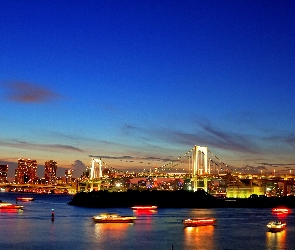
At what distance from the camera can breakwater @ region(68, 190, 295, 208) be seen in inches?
3219

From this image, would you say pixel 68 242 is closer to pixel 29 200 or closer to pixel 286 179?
pixel 286 179

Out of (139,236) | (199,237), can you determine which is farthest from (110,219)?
(199,237)

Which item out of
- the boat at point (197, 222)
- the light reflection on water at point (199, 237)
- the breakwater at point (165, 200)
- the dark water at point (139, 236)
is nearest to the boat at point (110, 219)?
the dark water at point (139, 236)

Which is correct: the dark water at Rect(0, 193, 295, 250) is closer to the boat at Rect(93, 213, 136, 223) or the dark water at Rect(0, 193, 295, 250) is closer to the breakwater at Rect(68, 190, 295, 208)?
the boat at Rect(93, 213, 136, 223)

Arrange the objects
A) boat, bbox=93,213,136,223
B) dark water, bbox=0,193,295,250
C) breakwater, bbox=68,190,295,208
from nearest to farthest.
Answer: dark water, bbox=0,193,295,250, boat, bbox=93,213,136,223, breakwater, bbox=68,190,295,208

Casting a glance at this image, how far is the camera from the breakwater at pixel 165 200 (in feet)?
268

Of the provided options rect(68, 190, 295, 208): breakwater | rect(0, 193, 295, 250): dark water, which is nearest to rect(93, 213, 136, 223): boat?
rect(0, 193, 295, 250): dark water

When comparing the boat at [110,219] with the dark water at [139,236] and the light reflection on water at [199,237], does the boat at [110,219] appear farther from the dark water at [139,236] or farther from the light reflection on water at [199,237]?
the light reflection on water at [199,237]

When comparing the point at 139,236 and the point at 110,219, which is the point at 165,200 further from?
the point at 139,236

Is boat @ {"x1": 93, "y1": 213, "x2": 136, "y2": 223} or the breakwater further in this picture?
the breakwater

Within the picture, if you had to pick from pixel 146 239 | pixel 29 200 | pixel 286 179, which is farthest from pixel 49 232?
pixel 29 200

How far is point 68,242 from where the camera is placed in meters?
33.5

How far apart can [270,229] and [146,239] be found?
37.4 ft

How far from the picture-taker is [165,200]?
84.2 meters
